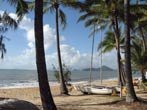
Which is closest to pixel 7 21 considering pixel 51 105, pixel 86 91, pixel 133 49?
pixel 51 105

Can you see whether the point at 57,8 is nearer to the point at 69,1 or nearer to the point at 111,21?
the point at 69,1

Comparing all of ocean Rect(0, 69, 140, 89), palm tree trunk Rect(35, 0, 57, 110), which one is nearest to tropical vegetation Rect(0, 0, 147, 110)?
palm tree trunk Rect(35, 0, 57, 110)

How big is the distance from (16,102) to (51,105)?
3.23 m

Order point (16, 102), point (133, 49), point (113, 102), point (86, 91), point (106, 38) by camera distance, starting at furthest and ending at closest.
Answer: point (106, 38) < point (133, 49) < point (86, 91) < point (113, 102) < point (16, 102)

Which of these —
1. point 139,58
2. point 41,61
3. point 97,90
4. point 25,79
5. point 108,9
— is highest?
point 108,9

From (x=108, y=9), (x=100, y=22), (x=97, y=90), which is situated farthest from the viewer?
(x=100, y=22)

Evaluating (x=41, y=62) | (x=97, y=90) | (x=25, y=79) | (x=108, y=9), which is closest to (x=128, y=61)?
(x=41, y=62)

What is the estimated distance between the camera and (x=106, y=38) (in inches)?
1539

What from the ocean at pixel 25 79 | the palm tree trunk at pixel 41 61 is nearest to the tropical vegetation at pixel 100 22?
the palm tree trunk at pixel 41 61

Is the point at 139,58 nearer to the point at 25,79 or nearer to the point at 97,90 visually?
the point at 97,90

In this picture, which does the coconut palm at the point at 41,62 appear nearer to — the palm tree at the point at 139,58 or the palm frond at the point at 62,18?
the palm frond at the point at 62,18

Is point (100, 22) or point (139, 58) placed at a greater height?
point (100, 22)

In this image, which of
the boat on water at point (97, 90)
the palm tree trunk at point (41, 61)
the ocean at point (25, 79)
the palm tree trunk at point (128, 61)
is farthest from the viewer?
the ocean at point (25, 79)

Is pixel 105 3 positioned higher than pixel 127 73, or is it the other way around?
pixel 105 3
